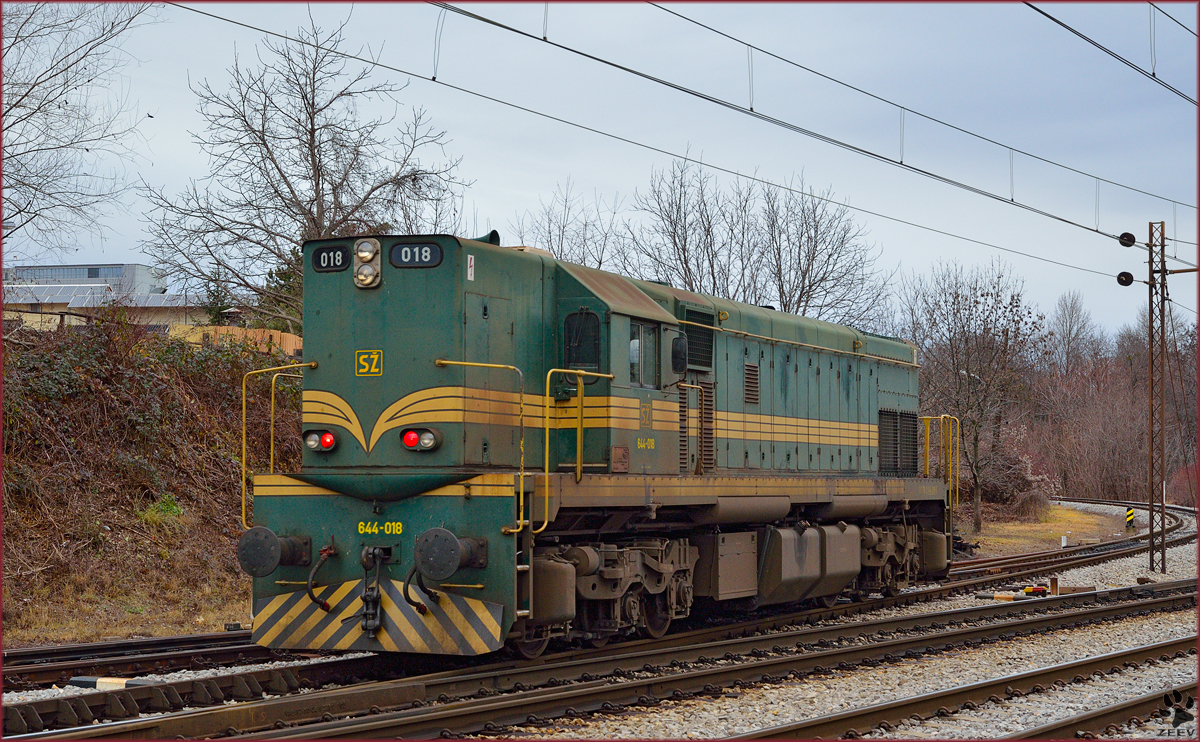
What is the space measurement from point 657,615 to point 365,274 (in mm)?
4462

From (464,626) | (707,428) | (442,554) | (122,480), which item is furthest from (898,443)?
(122,480)

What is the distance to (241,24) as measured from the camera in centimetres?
993

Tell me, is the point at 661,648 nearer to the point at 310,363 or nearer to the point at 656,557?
the point at 656,557

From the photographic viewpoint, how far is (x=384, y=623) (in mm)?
8234

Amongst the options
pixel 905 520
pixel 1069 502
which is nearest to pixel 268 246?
pixel 905 520

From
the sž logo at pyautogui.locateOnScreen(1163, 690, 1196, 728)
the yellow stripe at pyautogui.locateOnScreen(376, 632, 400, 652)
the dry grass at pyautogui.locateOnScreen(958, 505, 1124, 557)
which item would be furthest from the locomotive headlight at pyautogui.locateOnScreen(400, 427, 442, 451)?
the dry grass at pyautogui.locateOnScreen(958, 505, 1124, 557)

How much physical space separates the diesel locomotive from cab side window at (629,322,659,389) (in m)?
0.02

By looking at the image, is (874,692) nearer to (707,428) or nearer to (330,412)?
(707,428)

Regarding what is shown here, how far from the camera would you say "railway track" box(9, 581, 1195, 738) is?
6485 millimetres

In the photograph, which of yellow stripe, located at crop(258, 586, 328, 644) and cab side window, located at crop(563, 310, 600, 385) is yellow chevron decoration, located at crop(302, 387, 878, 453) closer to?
cab side window, located at crop(563, 310, 600, 385)

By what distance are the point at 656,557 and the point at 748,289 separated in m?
20.0

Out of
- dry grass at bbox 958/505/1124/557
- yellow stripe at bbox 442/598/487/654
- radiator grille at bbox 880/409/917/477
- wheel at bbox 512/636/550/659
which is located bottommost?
dry grass at bbox 958/505/1124/557

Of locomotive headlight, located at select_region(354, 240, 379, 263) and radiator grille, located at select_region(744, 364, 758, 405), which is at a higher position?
locomotive headlight, located at select_region(354, 240, 379, 263)

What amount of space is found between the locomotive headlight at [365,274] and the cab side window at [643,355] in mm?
2384
